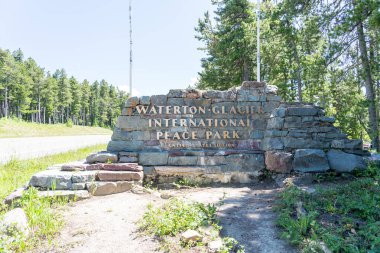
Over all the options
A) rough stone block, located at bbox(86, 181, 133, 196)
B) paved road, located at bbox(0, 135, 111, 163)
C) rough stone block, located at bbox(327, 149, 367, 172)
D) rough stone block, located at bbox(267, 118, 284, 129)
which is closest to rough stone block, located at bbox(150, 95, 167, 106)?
rough stone block, located at bbox(86, 181, 133, 196)

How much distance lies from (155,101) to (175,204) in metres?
2.95

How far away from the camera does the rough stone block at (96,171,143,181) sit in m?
5.10

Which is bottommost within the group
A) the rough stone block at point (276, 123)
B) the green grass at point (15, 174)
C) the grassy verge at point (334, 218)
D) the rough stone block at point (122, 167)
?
the grassy verge at point (334, 218)

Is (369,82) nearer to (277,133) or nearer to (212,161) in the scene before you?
(277,133)

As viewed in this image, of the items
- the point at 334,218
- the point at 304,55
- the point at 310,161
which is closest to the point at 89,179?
the point at 334,218

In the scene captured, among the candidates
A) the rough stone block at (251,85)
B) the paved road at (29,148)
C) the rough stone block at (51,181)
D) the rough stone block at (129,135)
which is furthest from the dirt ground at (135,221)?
the paved road at (29,148)

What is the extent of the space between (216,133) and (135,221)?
3252 millimetres

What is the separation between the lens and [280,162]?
5699mm

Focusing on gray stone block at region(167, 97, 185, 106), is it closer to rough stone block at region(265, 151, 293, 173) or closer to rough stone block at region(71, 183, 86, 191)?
rough stone block at region(265, 151, 293, 173)

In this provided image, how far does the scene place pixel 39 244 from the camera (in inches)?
122

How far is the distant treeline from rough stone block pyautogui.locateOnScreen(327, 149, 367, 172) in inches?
1849

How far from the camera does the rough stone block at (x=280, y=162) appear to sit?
5652 millimetres

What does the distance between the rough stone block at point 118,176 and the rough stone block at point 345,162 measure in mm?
4075

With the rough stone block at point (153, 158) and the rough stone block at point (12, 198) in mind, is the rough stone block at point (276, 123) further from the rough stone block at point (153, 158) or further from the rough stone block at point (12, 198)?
the rough stone block at point (12, 198)
